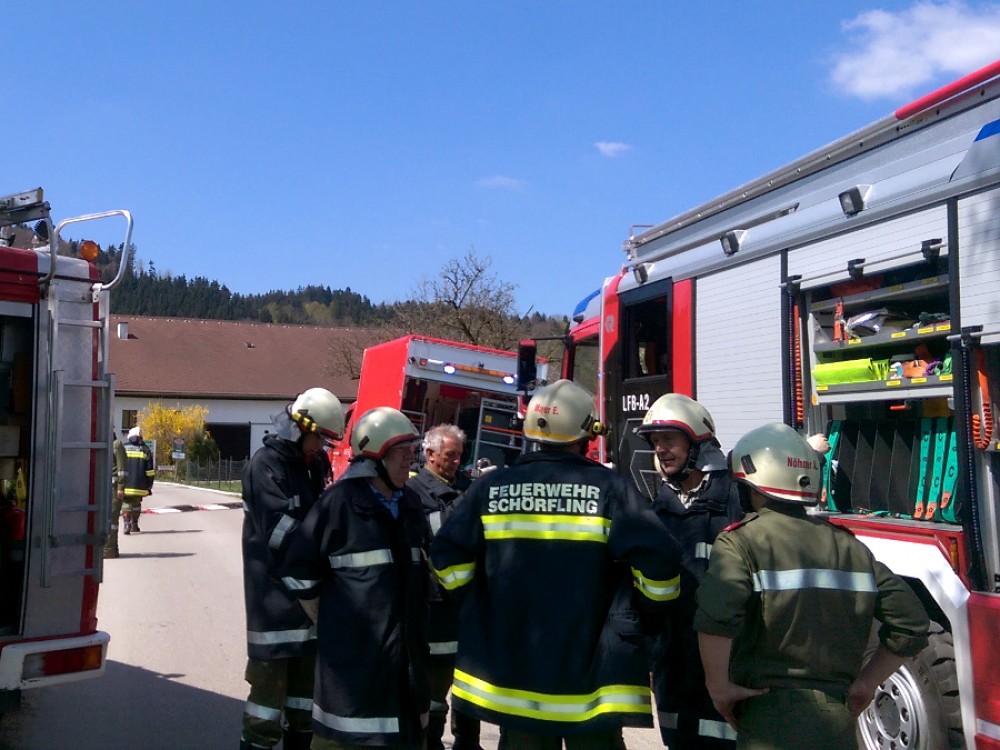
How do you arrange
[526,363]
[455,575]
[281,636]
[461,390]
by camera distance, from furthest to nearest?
[461,390]
[526,363]
[281,636]
[455,575]

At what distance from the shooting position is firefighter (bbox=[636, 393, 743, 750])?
3791 mm

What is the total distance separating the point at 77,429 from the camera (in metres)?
5.27

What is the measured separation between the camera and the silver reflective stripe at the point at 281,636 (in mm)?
4773

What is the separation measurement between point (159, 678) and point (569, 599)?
5.15 meters

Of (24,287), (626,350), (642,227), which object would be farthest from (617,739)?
(642,227)

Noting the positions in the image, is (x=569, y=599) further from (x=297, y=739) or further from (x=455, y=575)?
(x=297, y=739)

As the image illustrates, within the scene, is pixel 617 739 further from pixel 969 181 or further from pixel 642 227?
pixel 642 227

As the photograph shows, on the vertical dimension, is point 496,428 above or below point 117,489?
above

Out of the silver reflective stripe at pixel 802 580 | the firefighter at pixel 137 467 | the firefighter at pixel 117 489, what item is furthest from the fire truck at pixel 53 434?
the firefighter at pixel 137 467

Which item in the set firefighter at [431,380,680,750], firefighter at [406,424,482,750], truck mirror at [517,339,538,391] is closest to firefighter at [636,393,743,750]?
firefighter at [431,380,680,750]

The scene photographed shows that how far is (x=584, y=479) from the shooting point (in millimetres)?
3383

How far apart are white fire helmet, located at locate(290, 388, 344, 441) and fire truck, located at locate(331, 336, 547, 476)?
9706mm

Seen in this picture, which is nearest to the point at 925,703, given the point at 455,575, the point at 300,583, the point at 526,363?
the point at 455,575

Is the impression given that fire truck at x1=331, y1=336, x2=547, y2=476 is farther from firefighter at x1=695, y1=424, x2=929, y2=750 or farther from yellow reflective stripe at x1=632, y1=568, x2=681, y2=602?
firefighter at x1=695, y1=424, x2=929, y2=750
